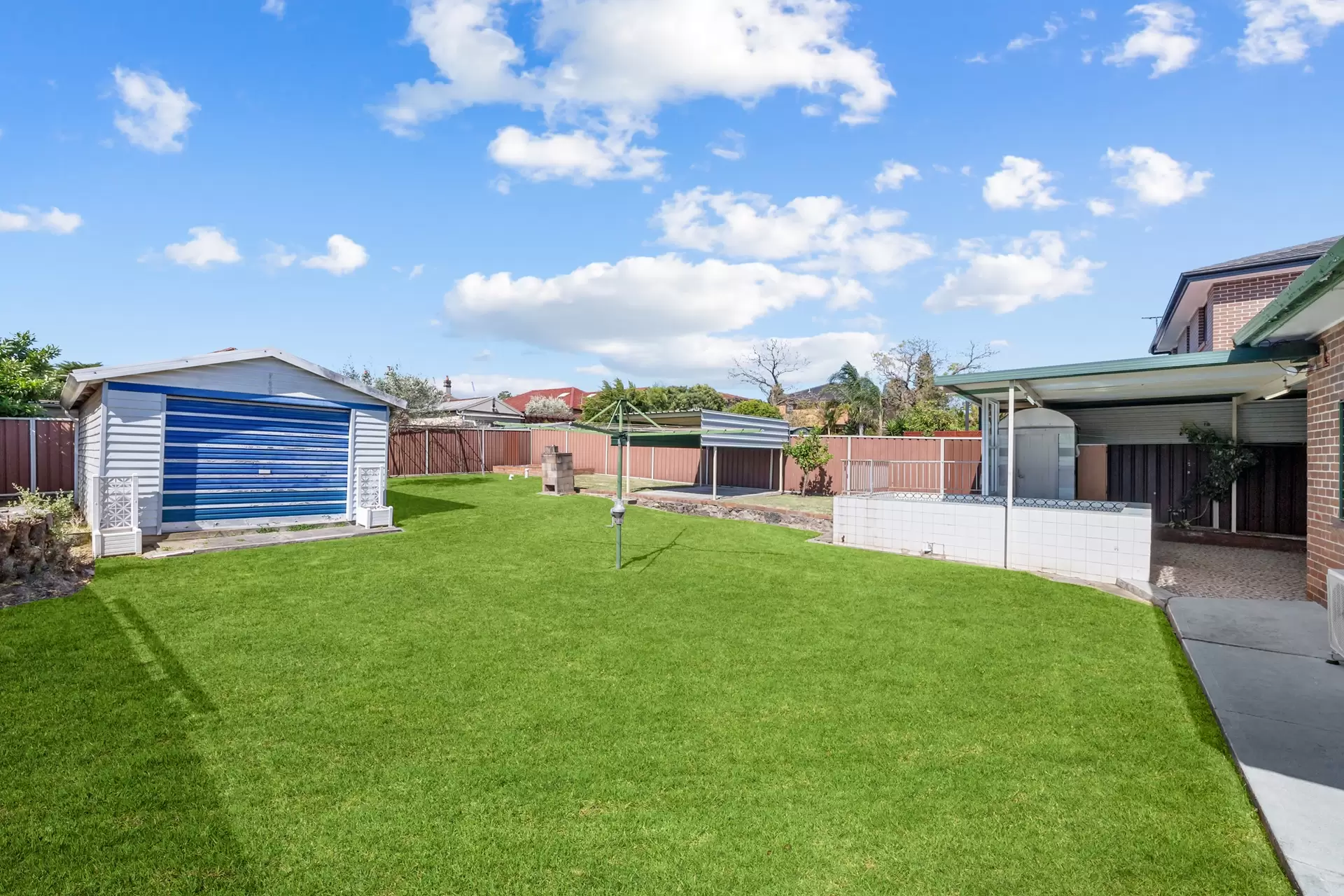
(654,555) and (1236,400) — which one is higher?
(1236,400)

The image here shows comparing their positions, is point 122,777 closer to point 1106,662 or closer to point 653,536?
point 1106,662

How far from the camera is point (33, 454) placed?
1362 cm

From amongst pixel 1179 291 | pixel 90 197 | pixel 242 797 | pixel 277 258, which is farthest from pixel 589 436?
pixel 242 797

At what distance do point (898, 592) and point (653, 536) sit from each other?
4.99 m

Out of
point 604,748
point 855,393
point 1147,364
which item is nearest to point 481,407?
point 855,393

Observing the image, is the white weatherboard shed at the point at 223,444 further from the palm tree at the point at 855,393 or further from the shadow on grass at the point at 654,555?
the palm tree at the point at 855,393

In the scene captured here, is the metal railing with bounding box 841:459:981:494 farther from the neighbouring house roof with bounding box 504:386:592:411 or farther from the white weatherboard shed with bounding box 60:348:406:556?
the neighbouring house roof with bounding box 504:386:592:411

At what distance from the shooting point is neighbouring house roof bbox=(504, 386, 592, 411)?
174ft

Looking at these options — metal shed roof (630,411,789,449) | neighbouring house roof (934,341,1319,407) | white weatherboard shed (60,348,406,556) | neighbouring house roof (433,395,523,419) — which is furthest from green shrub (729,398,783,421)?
white weatherboard shed (60,348,406,556)

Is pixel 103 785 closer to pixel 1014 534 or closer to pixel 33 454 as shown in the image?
pixel 1014 534

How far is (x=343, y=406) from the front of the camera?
1155 cm

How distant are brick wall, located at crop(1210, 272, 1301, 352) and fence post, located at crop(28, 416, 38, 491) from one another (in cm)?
2584

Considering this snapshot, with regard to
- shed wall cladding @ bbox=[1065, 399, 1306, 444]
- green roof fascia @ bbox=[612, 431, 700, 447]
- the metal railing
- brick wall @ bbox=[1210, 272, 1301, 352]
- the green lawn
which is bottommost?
the green lawn

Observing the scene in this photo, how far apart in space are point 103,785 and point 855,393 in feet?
106
